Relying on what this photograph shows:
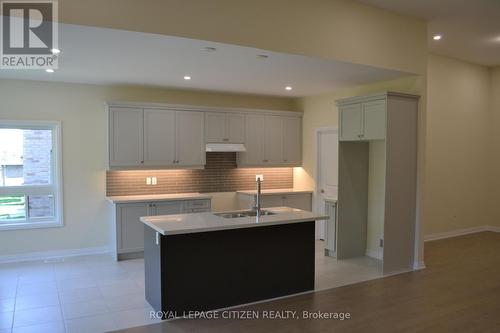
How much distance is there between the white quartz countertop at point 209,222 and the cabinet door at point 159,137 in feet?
7.28

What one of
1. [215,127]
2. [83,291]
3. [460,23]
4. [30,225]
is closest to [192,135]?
[215,127]

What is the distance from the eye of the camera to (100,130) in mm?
6383

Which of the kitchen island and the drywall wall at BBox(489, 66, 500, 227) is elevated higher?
the drywall wall at BBox(489, 66, 500, 227)

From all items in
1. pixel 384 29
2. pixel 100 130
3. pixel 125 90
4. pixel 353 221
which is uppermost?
pixel 384 29

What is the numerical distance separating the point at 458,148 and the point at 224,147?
4481 mm

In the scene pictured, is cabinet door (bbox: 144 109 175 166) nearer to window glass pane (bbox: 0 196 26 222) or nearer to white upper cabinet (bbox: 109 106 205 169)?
white upper cabinet (bbox: 109 106 205 169)

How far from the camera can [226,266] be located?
4.16m

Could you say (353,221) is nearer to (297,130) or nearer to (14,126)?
(297,130)

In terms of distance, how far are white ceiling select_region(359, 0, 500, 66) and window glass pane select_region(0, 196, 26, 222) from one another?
18.6 ft

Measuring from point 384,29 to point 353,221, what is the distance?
2.82m

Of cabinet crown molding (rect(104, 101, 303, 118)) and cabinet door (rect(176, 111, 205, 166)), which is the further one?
cabinet door (rect(176, 111, 205, 166))

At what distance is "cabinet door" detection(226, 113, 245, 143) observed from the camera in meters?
7.09

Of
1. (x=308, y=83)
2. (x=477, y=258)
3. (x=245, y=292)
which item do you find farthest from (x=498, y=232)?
(x=245, y=292)

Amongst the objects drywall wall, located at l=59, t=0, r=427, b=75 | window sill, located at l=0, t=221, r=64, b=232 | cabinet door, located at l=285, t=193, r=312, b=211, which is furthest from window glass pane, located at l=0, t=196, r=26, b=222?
cabinet door, located at l=285, t=193, r=312, b=211
